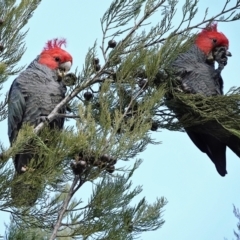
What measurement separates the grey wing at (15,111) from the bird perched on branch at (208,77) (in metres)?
1.14

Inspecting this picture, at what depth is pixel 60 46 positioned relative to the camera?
214 inches

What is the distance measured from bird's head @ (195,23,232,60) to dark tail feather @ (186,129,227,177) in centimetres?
67

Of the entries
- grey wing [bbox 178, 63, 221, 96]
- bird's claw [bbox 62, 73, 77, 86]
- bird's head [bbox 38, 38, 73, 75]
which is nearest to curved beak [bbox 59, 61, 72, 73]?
bird's head [bbox 38, 38, 73, 75]

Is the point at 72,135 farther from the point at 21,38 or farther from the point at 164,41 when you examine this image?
the point at 21,38

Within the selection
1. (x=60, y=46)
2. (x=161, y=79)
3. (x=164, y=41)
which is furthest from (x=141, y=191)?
(x=60, y=46)

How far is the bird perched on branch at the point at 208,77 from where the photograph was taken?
4598mm

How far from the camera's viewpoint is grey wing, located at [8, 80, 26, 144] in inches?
182

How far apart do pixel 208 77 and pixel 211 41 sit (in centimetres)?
65

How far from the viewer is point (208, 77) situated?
4844mm

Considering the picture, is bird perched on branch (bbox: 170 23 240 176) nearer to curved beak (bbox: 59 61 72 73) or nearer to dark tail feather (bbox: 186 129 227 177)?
dark tail feather (bbox: 186 129 227 177)

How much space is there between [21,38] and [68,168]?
4.93ft

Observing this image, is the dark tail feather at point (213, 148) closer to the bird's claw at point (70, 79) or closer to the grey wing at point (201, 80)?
the grey wing at point (201, 80)

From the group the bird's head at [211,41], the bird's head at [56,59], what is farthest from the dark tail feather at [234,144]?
the bird's head at [56,59]

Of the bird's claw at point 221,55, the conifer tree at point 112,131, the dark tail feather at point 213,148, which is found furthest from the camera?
the bird's claw at point 221,55
